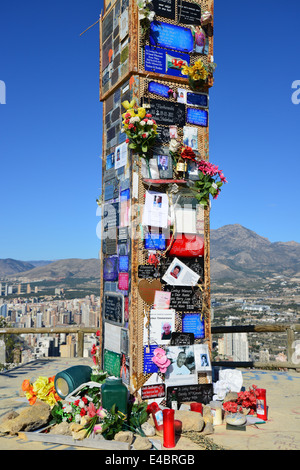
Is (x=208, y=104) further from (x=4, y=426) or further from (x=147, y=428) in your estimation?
(x=4, y=426)

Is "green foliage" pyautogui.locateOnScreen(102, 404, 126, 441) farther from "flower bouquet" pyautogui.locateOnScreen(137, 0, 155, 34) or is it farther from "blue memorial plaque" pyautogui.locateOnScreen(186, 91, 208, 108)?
"flower bouquet" pyautogui.locateOnScreen(137, 0, 155, 34)

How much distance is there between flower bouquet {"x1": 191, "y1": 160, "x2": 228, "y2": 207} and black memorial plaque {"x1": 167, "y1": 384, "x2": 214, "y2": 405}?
2848 millimetres

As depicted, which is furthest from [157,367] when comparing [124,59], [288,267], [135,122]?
[288,267]

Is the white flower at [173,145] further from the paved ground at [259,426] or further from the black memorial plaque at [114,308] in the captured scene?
the paved ground at [259,426]

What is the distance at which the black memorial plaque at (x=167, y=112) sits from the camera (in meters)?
6.76

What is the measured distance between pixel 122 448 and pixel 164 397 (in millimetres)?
1574

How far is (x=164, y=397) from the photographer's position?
6340mm

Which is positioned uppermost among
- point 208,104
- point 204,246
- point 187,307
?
point 208,104

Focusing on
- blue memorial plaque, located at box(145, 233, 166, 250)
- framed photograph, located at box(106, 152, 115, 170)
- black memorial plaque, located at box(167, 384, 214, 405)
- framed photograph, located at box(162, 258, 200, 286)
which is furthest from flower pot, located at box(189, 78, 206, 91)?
black memorial plaque, located at box(167, 384, 214, 405)

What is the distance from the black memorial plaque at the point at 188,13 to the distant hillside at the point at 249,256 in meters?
43.4

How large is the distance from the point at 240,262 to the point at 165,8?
54835mm

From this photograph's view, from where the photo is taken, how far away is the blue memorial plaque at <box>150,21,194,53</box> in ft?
22.3

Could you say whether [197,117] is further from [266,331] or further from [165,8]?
[266,331]

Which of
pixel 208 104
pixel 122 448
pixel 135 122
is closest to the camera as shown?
pixel 122 448
